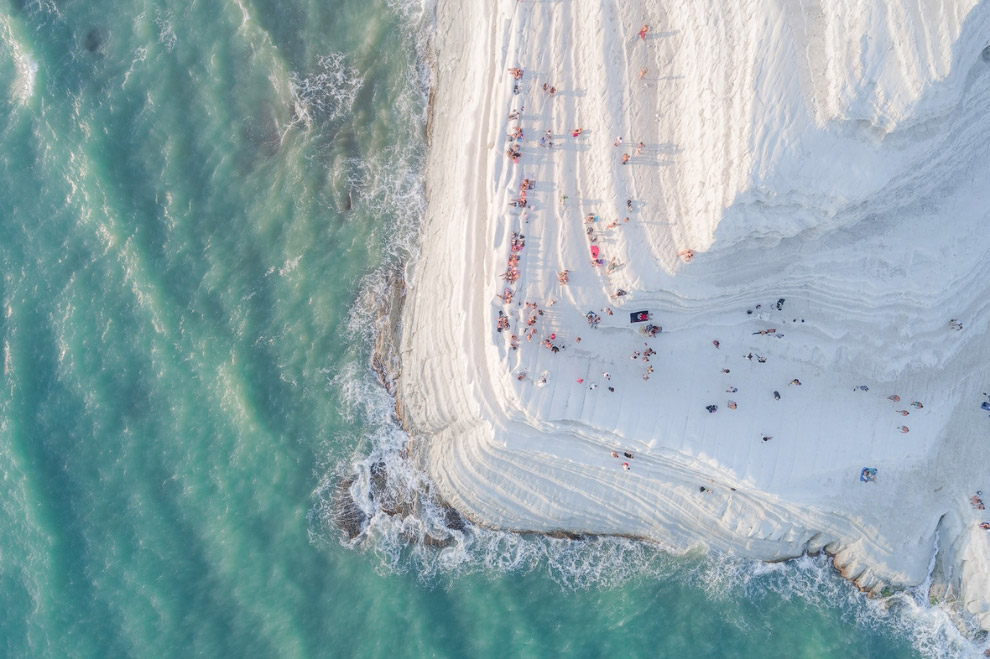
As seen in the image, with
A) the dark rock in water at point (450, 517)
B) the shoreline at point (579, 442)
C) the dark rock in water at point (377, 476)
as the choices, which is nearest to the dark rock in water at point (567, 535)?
the shoreline at point (579, 442)

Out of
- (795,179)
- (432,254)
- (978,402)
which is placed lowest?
(978,402)

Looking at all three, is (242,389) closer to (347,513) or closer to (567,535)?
(347,513)

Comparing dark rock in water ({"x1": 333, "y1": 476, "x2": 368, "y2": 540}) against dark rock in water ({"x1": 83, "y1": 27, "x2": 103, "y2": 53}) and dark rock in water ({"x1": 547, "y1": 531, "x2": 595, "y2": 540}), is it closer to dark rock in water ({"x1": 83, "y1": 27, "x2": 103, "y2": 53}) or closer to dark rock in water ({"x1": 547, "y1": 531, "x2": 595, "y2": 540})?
dark rock in water ({"x1": 547, "y1": 531, "x2": 595, "y2": 540})

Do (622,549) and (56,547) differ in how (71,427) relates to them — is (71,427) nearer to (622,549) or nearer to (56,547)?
(56,547)

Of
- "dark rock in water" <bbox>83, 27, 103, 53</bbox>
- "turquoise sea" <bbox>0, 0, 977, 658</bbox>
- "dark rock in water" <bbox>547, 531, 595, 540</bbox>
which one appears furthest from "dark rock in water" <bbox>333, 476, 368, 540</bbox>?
"dark rock in water" <bbox>83, 27, 103, 53</bbox>

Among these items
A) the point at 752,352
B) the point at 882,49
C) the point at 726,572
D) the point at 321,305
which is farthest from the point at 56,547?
the point at 882,49

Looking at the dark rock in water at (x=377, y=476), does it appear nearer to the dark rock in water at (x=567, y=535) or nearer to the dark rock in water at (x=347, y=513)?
the dark rock in water at (x=347, y=513)

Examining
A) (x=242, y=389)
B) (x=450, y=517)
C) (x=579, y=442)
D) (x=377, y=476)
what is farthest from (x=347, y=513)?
(x=579, y=442)

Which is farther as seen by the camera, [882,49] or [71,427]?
[71,427]
